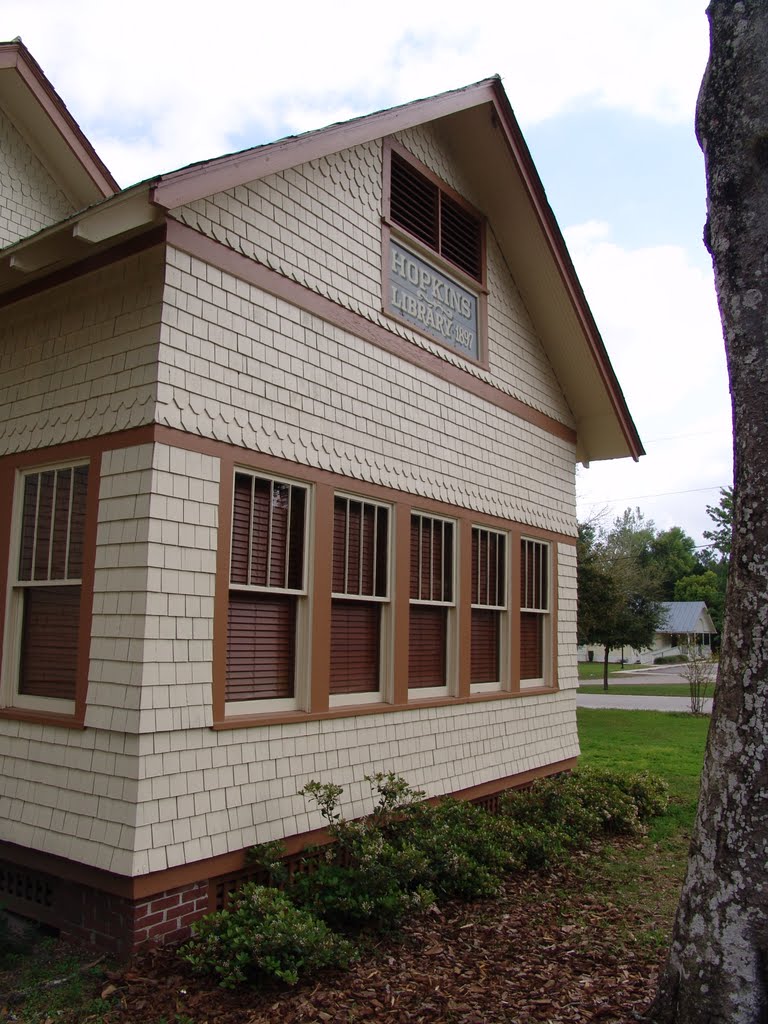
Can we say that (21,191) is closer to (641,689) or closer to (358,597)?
(358,597)

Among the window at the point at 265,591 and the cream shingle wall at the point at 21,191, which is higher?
the cream shingle wall at the point at 21,191

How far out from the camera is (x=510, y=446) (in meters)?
10.4

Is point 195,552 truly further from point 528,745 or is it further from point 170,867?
point 528,745

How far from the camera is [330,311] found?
25.1 ft

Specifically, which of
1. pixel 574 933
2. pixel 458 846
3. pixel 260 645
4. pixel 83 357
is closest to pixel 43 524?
pixel 83 357

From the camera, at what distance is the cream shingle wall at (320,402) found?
6.26 meters

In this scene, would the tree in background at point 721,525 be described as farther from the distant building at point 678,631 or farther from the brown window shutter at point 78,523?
the brown window shutter at point 78,523

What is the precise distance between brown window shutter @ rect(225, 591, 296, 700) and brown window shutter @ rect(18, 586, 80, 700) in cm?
112

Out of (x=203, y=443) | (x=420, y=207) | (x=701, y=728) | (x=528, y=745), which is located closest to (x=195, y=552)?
(x=203, y=443)

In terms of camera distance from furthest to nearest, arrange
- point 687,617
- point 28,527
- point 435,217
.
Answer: point 687,617 → point 435,217 → point 28,527

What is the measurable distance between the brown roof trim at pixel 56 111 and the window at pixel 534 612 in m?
6.42

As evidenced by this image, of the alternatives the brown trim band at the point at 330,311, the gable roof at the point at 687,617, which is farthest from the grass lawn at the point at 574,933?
the gable roof at the point at 687,617

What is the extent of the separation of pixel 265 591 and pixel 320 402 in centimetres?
173

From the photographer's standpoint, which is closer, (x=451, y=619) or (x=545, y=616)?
(x=451, y=619)
